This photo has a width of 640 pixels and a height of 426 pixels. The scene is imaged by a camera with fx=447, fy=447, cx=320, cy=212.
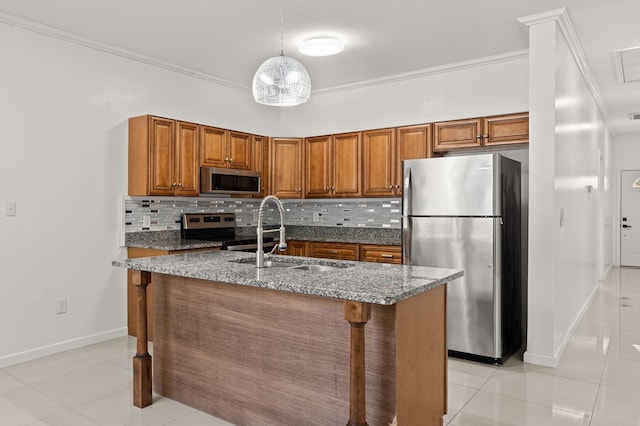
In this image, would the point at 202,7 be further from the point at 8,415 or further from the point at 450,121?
the point at 8,415

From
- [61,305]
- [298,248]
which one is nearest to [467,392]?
[298,248]

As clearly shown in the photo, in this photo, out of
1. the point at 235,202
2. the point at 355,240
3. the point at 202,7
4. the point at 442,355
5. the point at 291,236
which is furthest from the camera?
the point at 291,236

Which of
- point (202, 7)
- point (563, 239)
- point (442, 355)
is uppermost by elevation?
point (202, 7)

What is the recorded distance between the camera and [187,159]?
4617 millimetres

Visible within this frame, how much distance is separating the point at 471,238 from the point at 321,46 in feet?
7.07

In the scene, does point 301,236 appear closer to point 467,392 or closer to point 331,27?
point 331,27

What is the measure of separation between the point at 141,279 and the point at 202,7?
2084mm

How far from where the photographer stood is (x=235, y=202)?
221 inches

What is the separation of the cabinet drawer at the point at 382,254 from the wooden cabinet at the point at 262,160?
4.90 feet

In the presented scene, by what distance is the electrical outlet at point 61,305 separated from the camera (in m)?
3.92

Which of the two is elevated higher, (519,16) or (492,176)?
(519,16)

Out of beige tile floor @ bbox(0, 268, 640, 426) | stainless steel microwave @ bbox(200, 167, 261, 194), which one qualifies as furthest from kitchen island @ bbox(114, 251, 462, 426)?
stainless steel microwave @ bbox(200, 167, 261, 194)

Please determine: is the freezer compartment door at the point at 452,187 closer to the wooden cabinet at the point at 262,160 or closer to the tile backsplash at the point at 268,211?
the tile backsplash at the point at 268,211

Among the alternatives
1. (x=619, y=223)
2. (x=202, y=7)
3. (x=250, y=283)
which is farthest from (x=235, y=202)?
(x=619, y=223)
